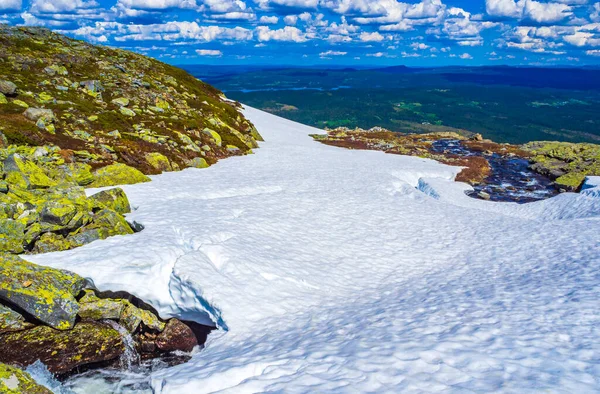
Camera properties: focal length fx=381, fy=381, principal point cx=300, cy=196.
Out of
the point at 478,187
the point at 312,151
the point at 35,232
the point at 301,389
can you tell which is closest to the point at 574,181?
the point at 478,187

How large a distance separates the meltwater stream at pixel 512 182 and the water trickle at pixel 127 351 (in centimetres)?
3299

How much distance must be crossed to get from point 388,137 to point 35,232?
6844 cm

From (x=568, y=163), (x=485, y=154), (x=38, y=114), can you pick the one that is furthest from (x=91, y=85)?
(x=568, y=163)

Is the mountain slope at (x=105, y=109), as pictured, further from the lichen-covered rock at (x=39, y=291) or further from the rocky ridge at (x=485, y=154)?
the rocky ridge at (x=485, y=154)

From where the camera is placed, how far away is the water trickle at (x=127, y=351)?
11.9 metres

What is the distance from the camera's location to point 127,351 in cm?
1217

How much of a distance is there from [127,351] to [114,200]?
9.47 meters

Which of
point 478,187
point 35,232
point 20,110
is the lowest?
point 478,187

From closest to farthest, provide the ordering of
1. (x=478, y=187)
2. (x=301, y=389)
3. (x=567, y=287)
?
(x=301, y=389)
(x=567, y=287)
(x=478, y=187)

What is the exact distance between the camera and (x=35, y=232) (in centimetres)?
1470

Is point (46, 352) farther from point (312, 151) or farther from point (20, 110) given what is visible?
point (312, 151)

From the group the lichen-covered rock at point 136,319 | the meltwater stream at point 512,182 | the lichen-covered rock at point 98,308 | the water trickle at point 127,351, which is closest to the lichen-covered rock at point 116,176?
the lichen-covered rock at point 98,308

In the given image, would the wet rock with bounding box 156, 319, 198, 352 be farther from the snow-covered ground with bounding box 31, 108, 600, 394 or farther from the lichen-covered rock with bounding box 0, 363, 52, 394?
the lichen-covered rock with bounding box 0, 363, 52, 394

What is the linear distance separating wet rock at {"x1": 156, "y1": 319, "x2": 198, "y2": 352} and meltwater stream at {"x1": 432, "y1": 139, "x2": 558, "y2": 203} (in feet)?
103
